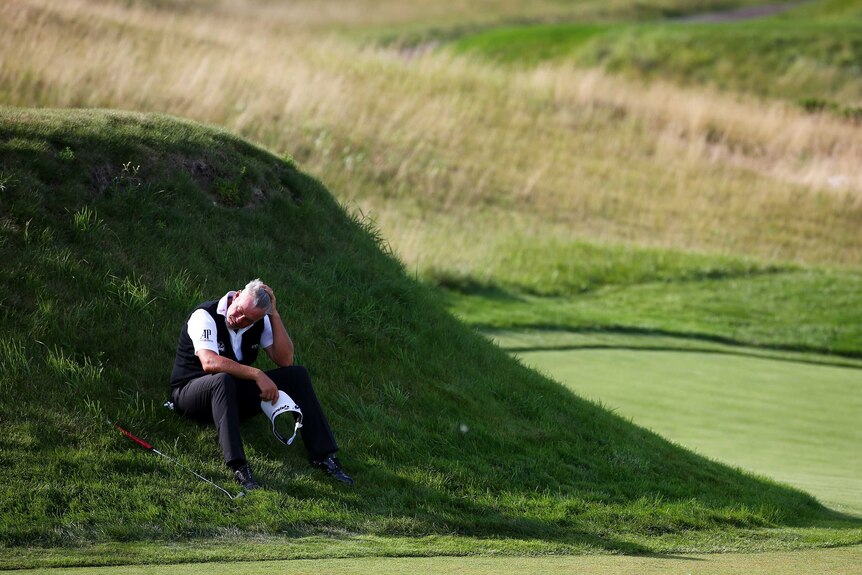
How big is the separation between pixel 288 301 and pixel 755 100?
29278 millimetres

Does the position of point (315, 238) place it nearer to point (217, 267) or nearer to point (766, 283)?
point (217, 267)

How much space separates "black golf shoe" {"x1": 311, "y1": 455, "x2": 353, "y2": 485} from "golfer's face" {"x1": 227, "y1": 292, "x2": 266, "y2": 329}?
1.03 m

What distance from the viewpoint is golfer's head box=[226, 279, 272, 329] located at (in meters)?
7.20

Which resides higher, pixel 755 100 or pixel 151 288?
pixel 755 100

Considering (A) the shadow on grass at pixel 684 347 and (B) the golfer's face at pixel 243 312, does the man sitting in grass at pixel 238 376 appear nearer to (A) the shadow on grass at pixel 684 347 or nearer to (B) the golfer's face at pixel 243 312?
(B) the golfer's face at pixel 243 312

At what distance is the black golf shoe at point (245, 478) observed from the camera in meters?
7.23

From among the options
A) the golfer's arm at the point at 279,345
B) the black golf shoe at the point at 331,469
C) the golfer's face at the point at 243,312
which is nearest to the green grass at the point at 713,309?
the golfer's arm at the point at 279,345

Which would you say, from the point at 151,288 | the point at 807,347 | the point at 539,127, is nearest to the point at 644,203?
the point at 539,127

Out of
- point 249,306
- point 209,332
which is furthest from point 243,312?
point 209,332

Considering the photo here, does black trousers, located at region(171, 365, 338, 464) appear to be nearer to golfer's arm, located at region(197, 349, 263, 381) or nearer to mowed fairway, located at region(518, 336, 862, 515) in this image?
golfer's arm, located at region(197, 349, 263, 381)

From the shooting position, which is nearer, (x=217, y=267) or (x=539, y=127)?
(x=217, y=267)

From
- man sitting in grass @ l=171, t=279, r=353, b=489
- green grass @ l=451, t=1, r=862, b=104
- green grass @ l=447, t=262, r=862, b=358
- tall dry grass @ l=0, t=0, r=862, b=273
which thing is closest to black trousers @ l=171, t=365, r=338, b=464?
man sitting in grass @ l=171, t=279, r=353, b=489

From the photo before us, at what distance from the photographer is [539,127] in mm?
33656

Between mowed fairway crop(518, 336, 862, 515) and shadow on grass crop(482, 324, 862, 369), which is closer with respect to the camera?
mowed fairway crop(518, 336, 862, 515)
